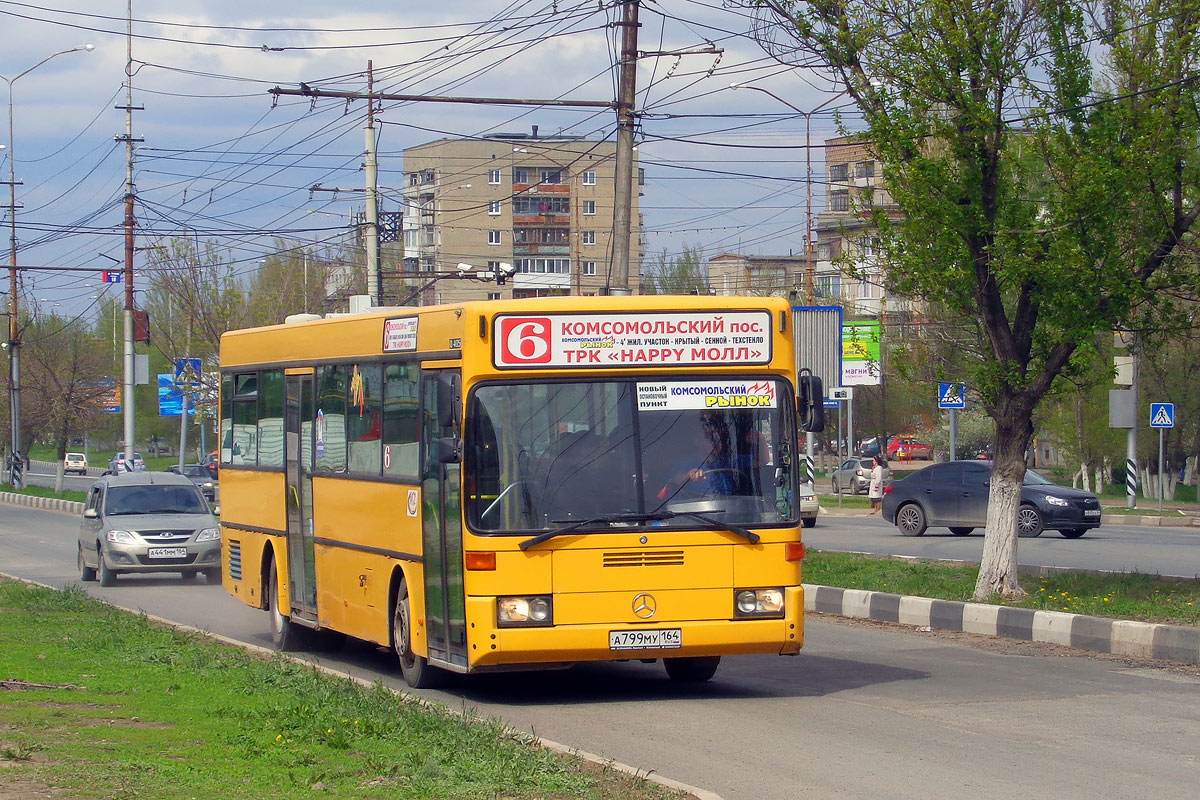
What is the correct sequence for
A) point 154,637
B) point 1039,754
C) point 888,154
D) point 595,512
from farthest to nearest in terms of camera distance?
1. point 888,154
2. point 154,637
3. point 595,512
4. point 1039,754

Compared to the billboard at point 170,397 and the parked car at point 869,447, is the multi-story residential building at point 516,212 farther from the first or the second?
the billboard at point 170,397

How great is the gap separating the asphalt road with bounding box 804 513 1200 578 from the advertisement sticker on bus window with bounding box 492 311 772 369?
1055 centimetres

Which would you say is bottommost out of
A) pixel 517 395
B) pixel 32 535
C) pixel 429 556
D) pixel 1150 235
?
pixel 32 535

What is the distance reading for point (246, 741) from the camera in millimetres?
7762

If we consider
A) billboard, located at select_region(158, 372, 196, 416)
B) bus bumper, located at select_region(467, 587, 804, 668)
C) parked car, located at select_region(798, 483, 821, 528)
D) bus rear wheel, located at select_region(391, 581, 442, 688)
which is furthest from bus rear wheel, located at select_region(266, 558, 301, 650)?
billboard, located at select_region(158, 372, 196, 416)

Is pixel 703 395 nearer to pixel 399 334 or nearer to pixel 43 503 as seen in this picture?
pixel 399 334

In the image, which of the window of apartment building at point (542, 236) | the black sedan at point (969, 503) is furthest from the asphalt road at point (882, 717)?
the window of apartment building at point (542, 236)

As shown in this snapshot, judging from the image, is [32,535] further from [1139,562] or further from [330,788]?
[330,788]

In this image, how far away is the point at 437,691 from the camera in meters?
10.8

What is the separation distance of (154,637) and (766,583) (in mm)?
6314

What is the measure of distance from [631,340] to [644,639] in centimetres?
197

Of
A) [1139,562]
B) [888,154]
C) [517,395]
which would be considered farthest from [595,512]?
[1139,562]

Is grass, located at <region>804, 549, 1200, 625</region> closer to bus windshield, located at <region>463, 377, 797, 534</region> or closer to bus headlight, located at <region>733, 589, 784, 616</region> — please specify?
bus headlight, located at <region>733, 589, 784, 616</region>

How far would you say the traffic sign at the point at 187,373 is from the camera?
46344mm
